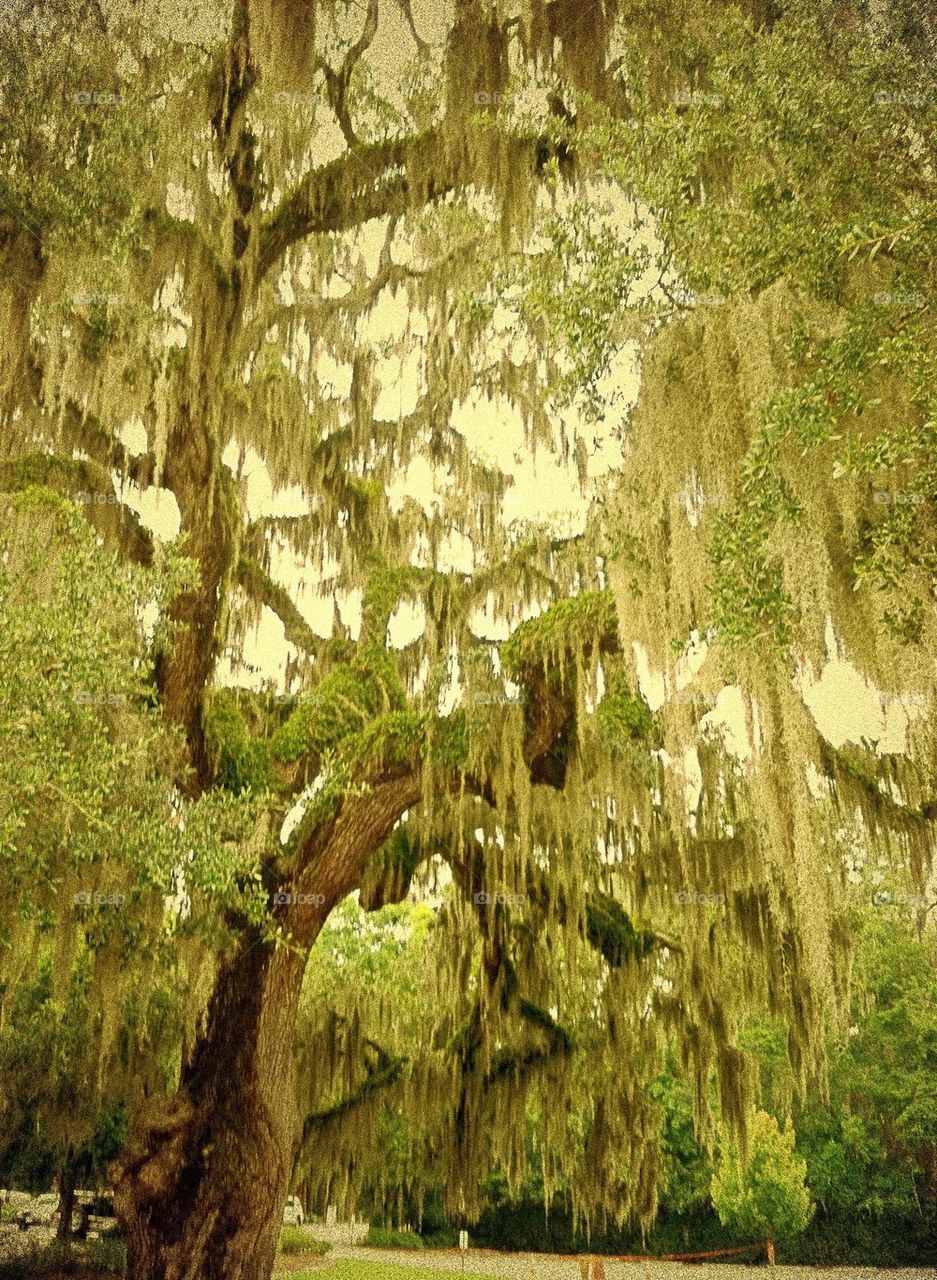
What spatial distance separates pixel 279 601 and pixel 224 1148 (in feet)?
11.8

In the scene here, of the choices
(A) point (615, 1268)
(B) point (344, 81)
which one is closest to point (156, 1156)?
(B) point (344, 81)

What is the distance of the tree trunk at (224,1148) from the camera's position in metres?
5.32

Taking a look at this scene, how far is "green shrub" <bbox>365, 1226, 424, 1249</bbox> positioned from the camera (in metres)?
16.4

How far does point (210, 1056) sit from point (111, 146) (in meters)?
5.25

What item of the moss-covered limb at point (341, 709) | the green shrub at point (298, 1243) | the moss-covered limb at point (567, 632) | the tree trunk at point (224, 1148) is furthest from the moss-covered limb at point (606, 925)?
the green shrub at point (298, 1243)

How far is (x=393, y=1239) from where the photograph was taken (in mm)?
16562

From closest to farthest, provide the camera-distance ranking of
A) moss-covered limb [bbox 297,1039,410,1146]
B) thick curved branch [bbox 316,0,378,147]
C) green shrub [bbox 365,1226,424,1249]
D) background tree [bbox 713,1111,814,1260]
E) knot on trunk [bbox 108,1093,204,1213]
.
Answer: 1. knot on trunk [bbox 108,1093,204,1213]
2. thick curved branch [bbox 316,0,378,147]
3. moss-covered limb [bbox 297,1039,410,1146]
4. background tree [bbox 713,1111,814,1260]
5. green shrub [bbox 365,1226,424,1249]

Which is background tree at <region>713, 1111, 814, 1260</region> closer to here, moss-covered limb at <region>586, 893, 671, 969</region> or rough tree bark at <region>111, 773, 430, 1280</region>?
moss-covered limb at <region>586, 893, 671, 969</region>

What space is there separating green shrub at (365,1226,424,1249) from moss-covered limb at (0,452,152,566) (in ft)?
46.6

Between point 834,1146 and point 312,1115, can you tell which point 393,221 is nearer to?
point 312,1115

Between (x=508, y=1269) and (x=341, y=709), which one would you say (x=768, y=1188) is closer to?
(x=508, y=1269)

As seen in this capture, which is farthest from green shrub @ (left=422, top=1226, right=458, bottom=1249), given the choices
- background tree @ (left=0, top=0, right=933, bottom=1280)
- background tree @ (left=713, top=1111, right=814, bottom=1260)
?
background tree @ (left=0, top=0, right=933, bottom=1280)

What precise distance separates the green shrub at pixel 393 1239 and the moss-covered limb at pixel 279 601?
13.0 metres

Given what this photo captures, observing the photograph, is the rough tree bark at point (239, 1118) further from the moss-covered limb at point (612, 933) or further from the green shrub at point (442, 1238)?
the green shrub at point (442, 1238)
